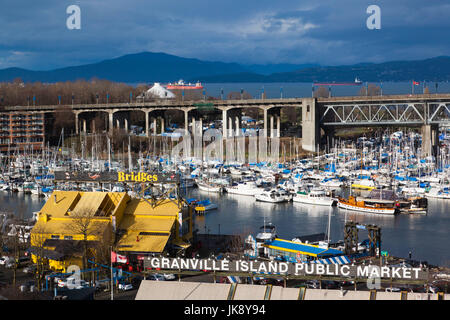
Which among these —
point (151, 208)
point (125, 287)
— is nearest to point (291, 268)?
point (125, 287)

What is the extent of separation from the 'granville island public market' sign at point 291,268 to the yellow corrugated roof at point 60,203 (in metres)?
8.64

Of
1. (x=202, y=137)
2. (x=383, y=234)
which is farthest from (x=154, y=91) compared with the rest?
(x=383, y=234)

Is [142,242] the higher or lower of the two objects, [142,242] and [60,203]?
the lower

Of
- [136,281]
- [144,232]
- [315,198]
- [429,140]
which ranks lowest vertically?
[315,198]

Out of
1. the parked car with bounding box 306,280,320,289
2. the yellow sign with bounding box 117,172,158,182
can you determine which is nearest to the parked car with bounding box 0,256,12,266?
the yellow sign with bounding box 117,172,158,182

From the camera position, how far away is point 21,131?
68.1 metres

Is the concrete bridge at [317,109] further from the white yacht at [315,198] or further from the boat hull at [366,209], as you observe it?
the boat hull at [366,209]

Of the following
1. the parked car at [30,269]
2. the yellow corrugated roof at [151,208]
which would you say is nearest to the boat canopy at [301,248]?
the yellow corrugated roof at [151,208]

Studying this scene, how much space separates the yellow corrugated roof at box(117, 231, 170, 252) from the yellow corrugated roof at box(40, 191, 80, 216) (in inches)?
131

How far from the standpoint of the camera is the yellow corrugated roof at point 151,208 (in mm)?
24812

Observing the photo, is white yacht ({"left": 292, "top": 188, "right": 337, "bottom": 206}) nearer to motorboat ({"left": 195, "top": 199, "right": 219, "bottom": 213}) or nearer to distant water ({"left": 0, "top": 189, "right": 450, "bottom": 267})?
distant water ({"left": 0, "top": 189, "right": 450, "bottom": 267})

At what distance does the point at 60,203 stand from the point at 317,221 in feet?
51.7

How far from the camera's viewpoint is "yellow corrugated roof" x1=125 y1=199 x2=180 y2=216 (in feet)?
81.4

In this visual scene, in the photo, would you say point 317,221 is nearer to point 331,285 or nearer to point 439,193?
point 439,193
